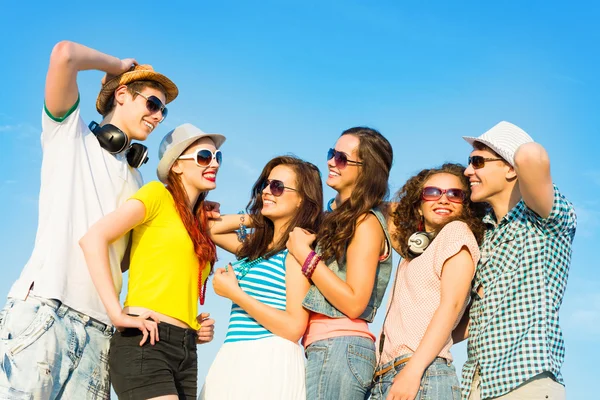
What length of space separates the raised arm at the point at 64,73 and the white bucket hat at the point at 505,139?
3452mm

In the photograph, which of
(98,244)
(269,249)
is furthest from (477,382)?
(98,244)

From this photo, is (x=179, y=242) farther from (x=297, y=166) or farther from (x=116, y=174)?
(x=297, y=166)

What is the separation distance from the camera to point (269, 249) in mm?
6055

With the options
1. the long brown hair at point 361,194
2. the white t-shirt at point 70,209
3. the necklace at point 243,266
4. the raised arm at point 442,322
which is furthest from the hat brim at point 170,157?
the raised arm at point 442,322

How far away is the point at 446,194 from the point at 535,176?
107 cm

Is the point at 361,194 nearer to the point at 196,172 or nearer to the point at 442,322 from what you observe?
the point at 442,322

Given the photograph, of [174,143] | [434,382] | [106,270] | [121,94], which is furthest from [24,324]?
[434,382]

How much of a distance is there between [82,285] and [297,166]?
2.30 m

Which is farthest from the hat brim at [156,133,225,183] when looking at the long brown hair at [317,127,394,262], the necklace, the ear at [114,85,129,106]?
the long brown hair at [317,127,394,262]

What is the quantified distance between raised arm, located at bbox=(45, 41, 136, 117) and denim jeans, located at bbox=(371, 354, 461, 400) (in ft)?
11.4

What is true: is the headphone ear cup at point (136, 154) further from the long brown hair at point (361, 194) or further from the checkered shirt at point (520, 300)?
the checkered shirt at point (520, 300)

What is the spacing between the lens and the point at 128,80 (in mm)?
6230

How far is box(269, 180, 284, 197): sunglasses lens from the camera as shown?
6160 mm

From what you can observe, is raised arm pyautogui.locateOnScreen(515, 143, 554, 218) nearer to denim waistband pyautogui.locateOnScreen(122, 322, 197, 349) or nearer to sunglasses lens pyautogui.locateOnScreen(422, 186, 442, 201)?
sunglasses lens pyautogui.locateOnScreen(422, 186, 442, 201)
